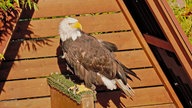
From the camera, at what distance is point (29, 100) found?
512cm

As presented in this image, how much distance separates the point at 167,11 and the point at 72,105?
1.07 meters

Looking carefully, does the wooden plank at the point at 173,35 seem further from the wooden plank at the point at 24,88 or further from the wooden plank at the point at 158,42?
the wooden plank at the point at 24,88

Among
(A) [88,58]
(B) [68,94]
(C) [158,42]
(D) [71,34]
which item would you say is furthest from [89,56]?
(C) [158,42]

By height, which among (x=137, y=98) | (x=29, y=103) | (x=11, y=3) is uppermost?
(x=11, y=3)

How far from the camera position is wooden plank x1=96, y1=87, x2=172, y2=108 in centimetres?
531

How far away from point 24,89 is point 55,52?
0.47 metres

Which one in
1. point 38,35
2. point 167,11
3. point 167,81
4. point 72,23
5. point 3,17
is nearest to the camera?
point 167,11

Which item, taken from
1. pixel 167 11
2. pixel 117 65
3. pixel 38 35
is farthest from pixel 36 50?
pixel 167 11

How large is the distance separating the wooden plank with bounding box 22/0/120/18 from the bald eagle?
0.45 m

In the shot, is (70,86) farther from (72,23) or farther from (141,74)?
(141,74)

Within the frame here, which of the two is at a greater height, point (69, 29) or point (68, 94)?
point (69, 29)

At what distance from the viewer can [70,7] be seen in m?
4.99

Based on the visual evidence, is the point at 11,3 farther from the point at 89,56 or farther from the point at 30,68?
the point at 30,68

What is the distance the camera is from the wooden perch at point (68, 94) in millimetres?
3914
